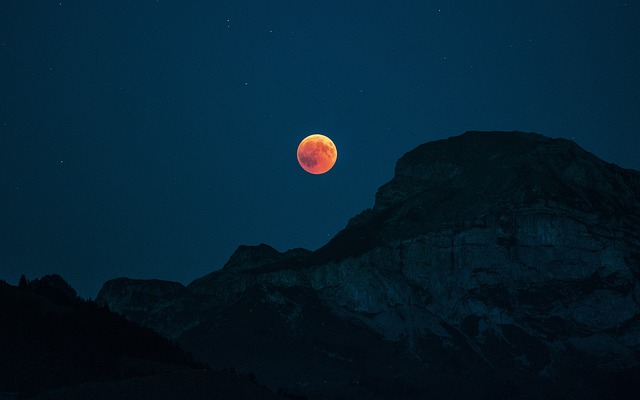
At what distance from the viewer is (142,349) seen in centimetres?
14100

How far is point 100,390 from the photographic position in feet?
325

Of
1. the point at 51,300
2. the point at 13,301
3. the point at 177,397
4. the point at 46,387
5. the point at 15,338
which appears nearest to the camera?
the point at 177,397

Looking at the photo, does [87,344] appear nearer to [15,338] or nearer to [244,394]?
[15,338]

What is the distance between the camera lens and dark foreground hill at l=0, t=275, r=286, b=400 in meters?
101

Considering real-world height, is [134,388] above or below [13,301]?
below

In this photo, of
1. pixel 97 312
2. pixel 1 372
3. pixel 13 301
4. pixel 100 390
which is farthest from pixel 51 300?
pixel 100 390

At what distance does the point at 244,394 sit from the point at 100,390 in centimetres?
1930

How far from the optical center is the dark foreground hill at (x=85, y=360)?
10106 centimetres

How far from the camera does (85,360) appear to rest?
118625 mm

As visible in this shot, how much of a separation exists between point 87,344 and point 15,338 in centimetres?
1155

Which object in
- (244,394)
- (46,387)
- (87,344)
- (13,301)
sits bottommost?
(244,394)

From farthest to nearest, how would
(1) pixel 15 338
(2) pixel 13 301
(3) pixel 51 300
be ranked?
(3) pixel 51 300 → (2) pixel 13 301 → (1) pixel 15 338

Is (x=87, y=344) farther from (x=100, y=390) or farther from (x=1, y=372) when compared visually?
(x=100, y=390)

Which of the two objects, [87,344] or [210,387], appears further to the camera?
[87,344]
